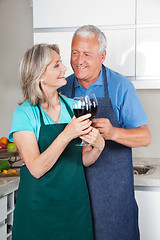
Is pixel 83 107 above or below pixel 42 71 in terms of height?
below

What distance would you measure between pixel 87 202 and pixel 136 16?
1438 millimetres

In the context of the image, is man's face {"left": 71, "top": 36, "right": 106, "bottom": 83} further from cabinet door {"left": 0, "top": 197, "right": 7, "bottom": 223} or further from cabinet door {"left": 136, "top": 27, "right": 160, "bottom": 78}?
cabinet door {"left": 0, "top": 197, "right": 7, "bottom": 223}

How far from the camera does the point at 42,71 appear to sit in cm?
140

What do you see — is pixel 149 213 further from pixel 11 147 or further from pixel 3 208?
pixel 11 147

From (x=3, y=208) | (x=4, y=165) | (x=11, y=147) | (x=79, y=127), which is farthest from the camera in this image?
(x=11, y=147)

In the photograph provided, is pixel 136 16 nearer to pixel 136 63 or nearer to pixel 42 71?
pixel 136 63

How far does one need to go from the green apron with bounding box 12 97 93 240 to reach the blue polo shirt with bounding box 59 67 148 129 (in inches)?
14.4

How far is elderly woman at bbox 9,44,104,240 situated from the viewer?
139cm

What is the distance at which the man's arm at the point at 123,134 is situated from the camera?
146 cm

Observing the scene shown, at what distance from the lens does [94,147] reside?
58.4 inches

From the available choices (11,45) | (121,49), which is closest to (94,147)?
(121,49)

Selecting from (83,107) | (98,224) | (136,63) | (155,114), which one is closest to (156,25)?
(136,63)

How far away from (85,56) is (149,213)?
1.24 metres

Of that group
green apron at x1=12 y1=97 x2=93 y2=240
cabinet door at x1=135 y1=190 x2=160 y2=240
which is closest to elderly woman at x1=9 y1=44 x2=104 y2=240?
green apron at x1=12 y1=97 x2=93 y2=240
